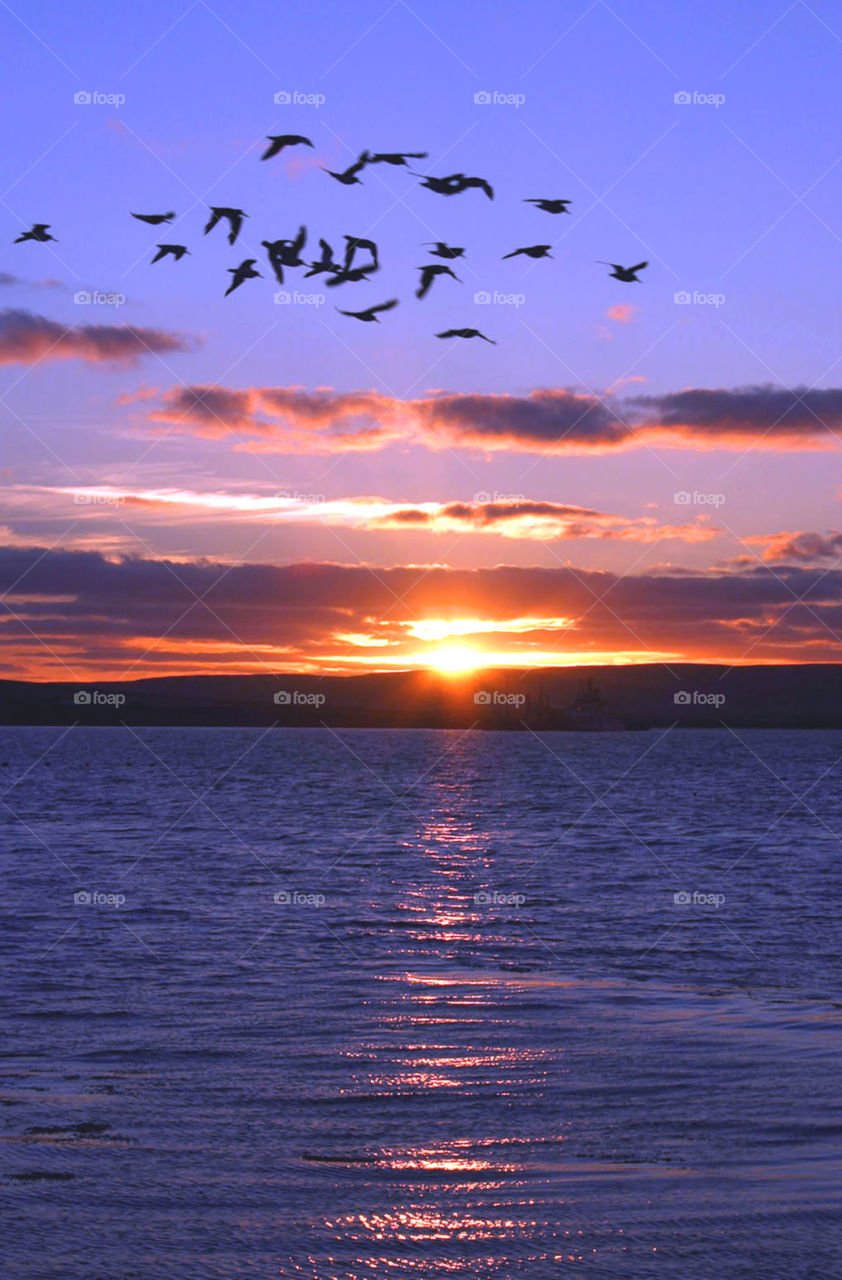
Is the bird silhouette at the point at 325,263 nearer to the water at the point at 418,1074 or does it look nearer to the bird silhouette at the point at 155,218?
the bird silhouette at the point at 155,218

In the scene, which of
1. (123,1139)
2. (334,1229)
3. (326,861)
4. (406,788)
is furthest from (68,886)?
(406,788)

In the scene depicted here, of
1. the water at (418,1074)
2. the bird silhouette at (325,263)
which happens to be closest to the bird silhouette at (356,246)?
the bird silhouette at (325,263)

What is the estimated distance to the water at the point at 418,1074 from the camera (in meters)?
11.8

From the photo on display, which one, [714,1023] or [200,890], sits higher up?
[200,890]

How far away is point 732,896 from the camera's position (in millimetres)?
38000

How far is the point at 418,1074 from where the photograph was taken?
16.9m

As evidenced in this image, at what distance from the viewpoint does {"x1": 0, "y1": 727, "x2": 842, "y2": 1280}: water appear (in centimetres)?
1180

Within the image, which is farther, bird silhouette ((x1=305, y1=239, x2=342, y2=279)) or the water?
bird silhouette ((x1=305, y1=239, x2=342, y2=279))

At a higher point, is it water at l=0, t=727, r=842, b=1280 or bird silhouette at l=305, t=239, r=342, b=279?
bird silhouette at l=305, t=239, r=342, b=279

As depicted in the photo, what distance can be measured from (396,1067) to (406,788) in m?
89.5

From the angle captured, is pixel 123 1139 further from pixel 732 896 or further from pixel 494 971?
pixel 732 896

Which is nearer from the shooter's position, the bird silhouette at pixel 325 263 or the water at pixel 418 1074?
the water at pixel 418 1074

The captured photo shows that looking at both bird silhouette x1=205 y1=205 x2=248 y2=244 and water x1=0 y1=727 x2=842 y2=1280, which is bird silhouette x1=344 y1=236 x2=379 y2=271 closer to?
bird silhouette x1=205 y1=205 x2=248 y2=244

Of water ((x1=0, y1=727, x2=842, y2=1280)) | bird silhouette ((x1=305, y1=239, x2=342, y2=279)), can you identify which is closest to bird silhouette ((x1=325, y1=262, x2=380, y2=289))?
bird silhouette ((x1=305, y1=239, x2=342, y2=279))
